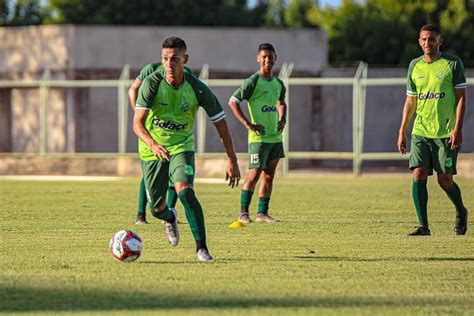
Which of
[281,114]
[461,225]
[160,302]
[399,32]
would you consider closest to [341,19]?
[399,32]

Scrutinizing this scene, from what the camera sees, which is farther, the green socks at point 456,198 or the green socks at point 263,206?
the green socks at point 263,206

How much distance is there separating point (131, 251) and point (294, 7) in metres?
56.6

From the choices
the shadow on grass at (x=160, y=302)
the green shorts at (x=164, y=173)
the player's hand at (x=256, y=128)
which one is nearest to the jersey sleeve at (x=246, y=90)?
the player's hand at (x=256, y=128)

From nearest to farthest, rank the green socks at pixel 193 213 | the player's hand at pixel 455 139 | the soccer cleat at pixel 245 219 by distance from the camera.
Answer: the green socks at pixel 193 213 → the player's hand at pixel 455 139 → the soccer cleat at pixel 245 219

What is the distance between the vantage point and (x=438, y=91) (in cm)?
1236

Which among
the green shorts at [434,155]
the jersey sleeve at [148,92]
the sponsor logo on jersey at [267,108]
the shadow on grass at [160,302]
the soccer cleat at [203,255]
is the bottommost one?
the soccer cleat at [203,255]

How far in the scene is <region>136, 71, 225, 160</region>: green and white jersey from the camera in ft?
32.9

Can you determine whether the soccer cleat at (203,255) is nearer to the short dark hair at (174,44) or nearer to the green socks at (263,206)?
the short dark hair at (174,44)

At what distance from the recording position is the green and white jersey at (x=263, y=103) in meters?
14.9

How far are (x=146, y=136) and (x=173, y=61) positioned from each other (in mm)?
683

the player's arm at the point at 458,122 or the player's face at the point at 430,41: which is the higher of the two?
the player's face at the point at 430,41

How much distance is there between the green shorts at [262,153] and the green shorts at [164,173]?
14.3 feet

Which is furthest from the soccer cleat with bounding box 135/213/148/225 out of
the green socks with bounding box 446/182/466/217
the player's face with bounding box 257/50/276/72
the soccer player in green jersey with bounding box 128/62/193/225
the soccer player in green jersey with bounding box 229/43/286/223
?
the green socks with bounding box 446/182/466/217

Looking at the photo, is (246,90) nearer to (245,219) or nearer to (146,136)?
(245,219)
